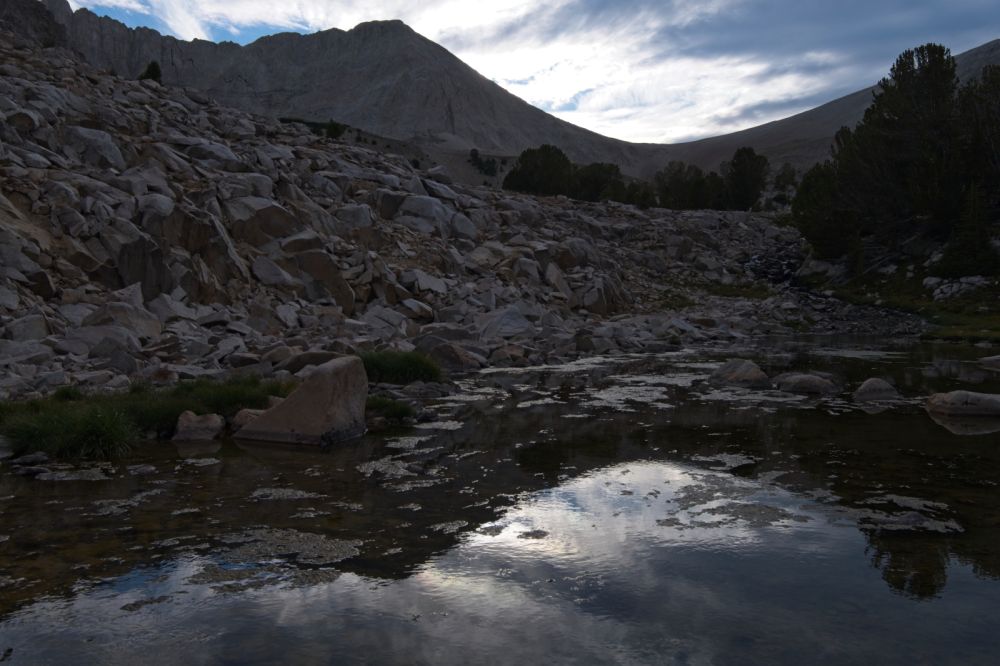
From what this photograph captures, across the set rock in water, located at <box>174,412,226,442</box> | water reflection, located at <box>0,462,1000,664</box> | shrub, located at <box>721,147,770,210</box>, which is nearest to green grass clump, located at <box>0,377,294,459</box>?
rock in water, located at <box>174,412,226,442</box>

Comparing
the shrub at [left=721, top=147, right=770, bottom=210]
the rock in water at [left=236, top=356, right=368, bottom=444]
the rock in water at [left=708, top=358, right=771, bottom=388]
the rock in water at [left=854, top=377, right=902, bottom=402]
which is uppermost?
the shrub at [left=721, top=147, right=770, bottom=210]

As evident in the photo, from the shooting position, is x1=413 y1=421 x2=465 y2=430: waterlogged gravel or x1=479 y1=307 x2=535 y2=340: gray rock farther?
x1=479 y1=307 x2=535 y2=340: gray rock

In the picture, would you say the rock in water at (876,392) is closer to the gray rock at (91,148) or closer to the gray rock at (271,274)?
the gray rock at (271,274)

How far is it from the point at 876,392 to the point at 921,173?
3998 cm

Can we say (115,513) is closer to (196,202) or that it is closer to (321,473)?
(321,473)

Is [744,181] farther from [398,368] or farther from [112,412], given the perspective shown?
[112,412]

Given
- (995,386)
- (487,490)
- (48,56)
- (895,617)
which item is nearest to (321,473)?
(487,490)

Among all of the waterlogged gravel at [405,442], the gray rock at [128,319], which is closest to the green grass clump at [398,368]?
the waterlogged gravel at [405,442]

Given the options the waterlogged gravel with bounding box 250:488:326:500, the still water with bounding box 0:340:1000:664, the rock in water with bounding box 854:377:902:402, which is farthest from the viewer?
the rock in water with bounding box 854:377:902:402

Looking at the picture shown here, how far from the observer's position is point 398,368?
56.6 ft

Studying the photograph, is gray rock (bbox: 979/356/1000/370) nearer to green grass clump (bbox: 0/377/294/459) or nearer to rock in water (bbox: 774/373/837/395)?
rock in water (bbox: 774/373/837/395)

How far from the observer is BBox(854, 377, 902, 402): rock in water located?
1490 cm

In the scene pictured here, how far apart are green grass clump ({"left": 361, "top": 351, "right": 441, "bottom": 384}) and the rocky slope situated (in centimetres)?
101

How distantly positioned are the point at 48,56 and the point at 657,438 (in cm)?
4099
